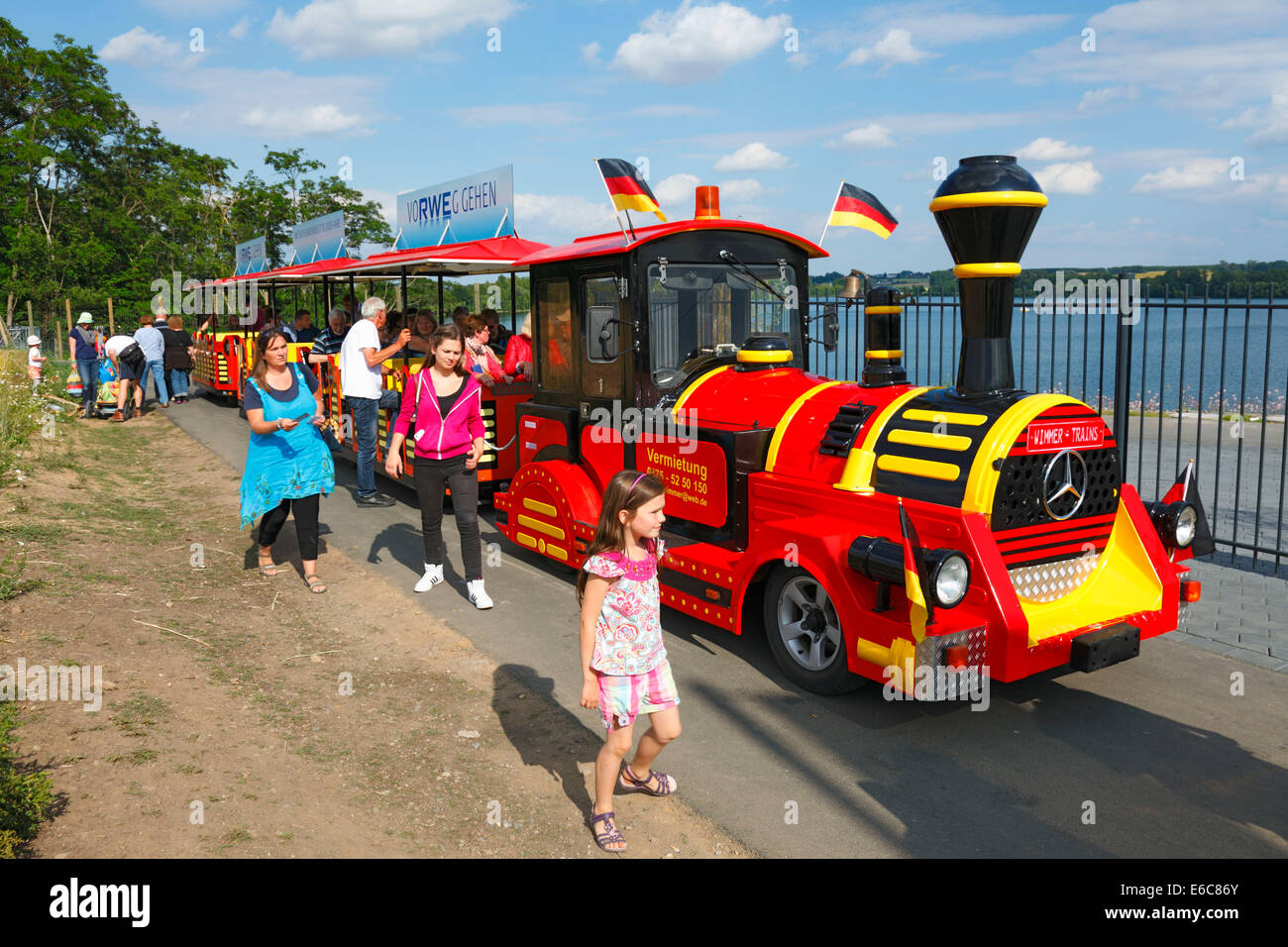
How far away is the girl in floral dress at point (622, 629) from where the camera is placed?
11.3ft

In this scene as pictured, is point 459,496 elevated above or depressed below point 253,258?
below

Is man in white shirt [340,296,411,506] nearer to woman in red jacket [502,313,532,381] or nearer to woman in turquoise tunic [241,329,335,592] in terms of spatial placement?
woman in red jacket [502,313,532,381]

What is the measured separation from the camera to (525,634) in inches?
237

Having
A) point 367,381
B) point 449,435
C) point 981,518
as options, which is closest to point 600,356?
point 449,435

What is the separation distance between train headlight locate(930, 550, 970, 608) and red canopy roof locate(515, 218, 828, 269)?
300 centimetres

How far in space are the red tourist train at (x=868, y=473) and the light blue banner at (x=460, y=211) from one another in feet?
19.5

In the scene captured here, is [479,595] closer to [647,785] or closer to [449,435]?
[449,435]

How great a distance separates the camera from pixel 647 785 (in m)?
3.97

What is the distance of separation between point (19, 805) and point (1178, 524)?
17.9 ft

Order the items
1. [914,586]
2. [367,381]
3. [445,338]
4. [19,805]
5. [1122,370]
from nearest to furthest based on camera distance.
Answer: [19,805], [914,586], [445,338], [1122,370], [367,381]

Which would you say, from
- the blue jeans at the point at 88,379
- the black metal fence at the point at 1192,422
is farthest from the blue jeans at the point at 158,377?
the black metal fence at the point at 1192,422

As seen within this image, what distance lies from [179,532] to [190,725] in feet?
14.7
